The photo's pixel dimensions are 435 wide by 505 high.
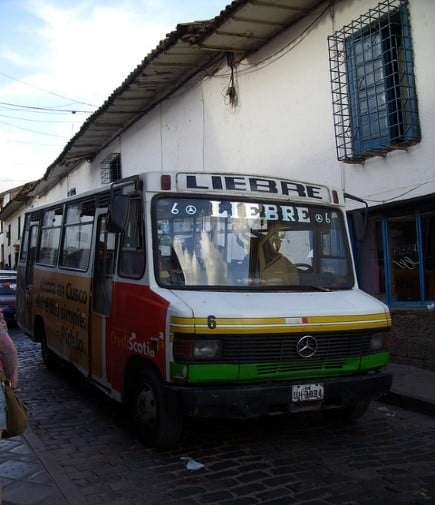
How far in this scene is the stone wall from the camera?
747cm

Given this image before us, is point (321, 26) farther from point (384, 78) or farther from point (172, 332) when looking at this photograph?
point (172, 332)

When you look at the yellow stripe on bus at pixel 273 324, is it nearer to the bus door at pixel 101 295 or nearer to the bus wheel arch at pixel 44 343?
the bus door at pixel 101 295

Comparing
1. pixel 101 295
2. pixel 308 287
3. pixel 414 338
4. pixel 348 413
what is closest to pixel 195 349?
pixel 308 287

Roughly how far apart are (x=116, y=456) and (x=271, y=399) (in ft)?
4.64

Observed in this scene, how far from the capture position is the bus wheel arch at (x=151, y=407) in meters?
4.52

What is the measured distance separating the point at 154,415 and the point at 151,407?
84mm

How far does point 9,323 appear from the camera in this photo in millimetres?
14430

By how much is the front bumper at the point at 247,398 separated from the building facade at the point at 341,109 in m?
3.42

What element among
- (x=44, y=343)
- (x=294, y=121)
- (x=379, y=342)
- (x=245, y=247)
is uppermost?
(x=294, y=121)

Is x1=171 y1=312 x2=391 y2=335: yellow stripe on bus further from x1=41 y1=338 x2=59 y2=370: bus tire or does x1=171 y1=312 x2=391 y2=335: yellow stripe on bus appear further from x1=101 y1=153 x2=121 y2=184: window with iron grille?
x1=101 y1=153 x2=121 y2=184: window with iron grille

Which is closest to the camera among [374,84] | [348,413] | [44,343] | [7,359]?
[7,359]

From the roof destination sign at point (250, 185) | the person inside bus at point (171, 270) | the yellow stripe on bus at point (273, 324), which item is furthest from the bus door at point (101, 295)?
the yellow stripe on bus at point (273, 324)

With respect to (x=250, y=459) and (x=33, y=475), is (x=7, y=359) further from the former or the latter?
(x=250, y=459)

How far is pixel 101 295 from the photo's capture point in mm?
5797
